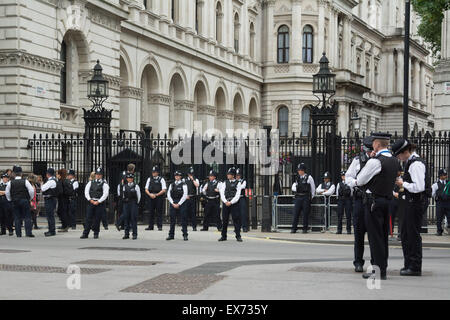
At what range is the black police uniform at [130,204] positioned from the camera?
64.5ft

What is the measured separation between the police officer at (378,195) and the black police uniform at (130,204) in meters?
9.36

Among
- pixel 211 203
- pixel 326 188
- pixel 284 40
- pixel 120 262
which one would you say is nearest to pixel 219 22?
pixel 284 40

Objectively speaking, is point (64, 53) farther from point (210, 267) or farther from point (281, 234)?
point (210, 267)

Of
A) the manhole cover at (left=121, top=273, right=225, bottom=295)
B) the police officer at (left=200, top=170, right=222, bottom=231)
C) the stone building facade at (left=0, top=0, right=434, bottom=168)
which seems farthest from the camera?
the stone building facade at (left=0, top=0, right=434, bottom=168)

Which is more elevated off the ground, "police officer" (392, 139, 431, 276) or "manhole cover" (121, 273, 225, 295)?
"police officer" (392, 139, 431, 276)

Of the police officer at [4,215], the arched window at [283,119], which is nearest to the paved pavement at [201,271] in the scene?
the police officer at [4,215]

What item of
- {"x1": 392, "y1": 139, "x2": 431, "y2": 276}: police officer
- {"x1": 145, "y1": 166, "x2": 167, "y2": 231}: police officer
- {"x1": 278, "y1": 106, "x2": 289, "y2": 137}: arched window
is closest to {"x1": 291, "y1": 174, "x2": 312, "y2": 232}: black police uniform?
{"x1": 145, "y1": 166, "x2": 167, "y2": 231}: police officer

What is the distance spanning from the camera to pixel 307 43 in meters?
64.0

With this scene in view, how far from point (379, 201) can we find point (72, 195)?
12883 millimetres

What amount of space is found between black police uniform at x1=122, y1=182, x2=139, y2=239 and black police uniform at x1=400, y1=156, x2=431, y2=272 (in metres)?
9.10

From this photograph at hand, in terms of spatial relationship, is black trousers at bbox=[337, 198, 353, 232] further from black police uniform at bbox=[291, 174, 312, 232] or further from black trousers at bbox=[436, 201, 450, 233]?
black trousers at bbox=[436, 201, 450, 233]

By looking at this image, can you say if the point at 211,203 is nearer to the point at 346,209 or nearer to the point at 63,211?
the point at 346,209

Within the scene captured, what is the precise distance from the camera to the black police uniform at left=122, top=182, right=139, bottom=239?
1967 centimetres

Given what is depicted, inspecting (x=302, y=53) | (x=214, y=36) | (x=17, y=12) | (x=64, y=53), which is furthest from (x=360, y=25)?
(x=17, y=12)
